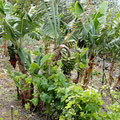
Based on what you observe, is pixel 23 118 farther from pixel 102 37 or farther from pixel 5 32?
pixel 102 37

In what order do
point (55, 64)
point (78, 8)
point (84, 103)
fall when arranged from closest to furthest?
point (84, 103) → point (55, 64) → point (78, 8)

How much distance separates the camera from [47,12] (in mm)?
2658

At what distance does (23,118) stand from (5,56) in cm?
440

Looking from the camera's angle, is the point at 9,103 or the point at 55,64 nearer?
the point at 55,64

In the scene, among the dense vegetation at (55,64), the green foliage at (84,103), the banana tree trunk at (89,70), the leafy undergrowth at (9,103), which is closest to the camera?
the green foliage at (84,103)

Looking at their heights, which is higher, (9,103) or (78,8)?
(78,8)

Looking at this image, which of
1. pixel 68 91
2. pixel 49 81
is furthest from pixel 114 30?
pixel 68 91

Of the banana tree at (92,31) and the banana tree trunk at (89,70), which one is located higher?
the banana tree at (92,31)

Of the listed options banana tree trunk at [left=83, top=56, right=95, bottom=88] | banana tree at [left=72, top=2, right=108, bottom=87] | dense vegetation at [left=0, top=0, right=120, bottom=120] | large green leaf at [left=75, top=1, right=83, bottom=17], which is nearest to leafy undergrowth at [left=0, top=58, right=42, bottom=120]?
dense vegetation at [left=0, top=0, right=120, bottom=120]

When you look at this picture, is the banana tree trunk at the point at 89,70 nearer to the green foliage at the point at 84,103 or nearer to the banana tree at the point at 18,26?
the banana tree at the point at 18,26

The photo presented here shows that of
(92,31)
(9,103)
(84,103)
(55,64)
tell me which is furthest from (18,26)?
(9,103)

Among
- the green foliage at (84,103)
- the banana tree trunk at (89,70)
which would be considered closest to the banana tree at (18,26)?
the green foliage at (84,103)

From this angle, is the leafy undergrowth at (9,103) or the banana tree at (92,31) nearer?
the leafy undergrowth at (9,103)

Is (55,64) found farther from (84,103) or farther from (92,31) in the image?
(92,31)
